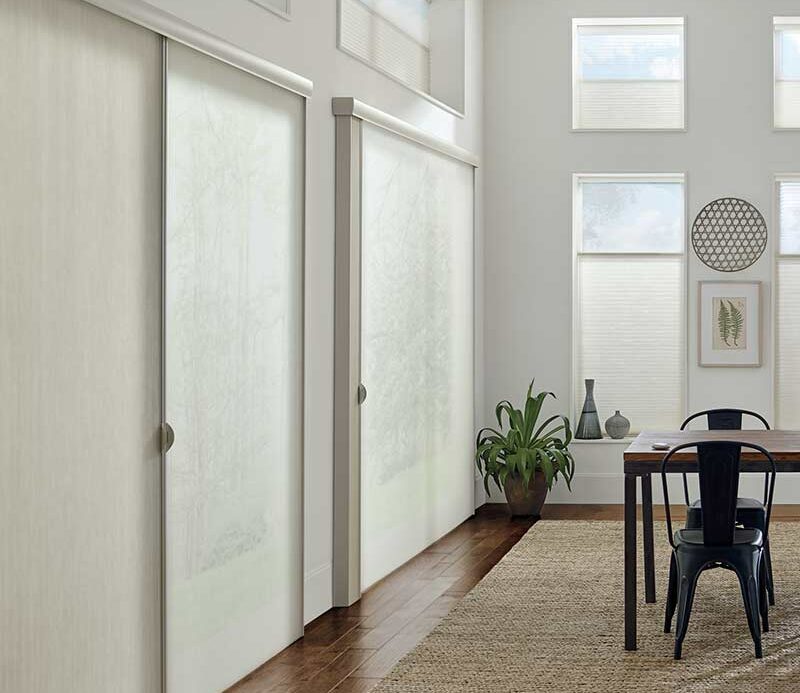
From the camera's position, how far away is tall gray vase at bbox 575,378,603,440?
828 cm

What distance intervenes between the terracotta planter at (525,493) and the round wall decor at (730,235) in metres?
1.97

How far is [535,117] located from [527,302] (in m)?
1.33

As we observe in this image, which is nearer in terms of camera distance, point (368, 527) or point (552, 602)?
point (552, 602)

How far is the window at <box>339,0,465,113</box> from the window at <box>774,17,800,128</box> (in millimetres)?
2311

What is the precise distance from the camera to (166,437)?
3670 millimetres

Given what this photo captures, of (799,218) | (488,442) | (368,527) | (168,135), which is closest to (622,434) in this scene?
(488,442)

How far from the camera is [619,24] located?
8383mm

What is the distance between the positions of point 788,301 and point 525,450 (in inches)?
86.5

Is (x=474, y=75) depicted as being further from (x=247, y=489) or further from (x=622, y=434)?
(x=247, y=489)

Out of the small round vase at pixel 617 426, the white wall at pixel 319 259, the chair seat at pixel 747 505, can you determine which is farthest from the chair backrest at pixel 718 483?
the small round vase at pixel 617 426

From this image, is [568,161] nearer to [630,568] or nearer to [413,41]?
[413,41]

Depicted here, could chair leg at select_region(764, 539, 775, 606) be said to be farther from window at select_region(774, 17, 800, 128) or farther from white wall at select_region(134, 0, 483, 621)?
window at select_region(774, 17, 800, 128)

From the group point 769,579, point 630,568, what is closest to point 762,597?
point 769,579

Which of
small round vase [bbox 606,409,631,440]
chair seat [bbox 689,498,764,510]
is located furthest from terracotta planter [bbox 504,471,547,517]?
chair seat [bbox 689,498,764,510]
